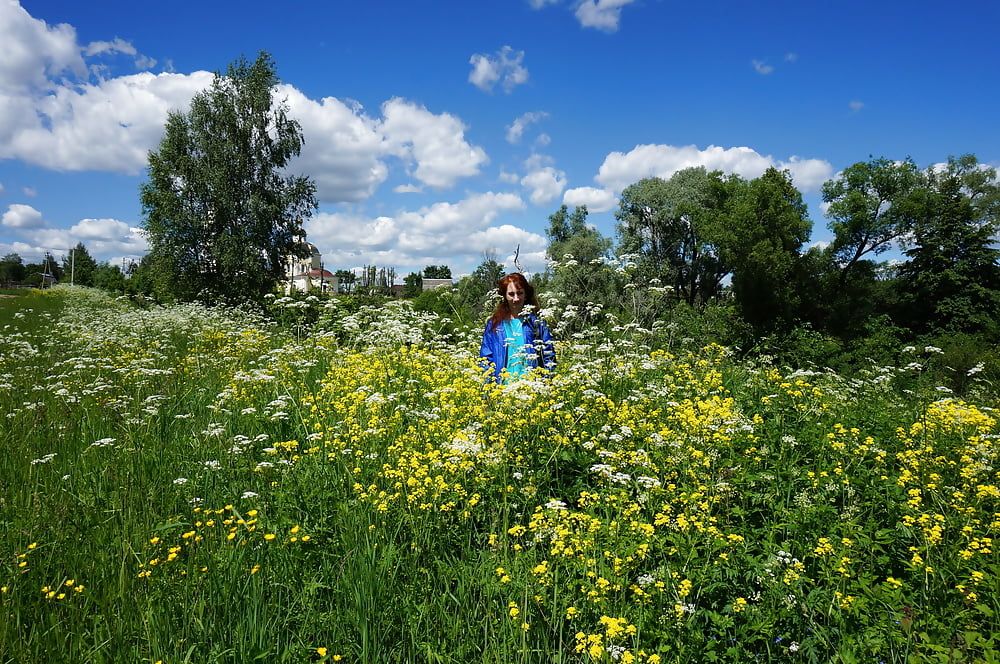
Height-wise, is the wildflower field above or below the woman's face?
below

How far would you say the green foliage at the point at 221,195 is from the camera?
3052 cm

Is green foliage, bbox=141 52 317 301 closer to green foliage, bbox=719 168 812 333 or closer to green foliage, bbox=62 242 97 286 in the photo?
green foliage, bbox=719 168 812 333

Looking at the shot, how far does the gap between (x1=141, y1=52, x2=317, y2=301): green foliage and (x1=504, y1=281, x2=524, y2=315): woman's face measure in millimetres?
27312

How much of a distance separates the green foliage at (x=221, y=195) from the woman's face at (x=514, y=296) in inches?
1075

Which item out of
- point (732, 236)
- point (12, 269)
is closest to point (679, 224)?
point (732, 236)

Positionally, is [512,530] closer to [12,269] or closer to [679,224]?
[679,224]

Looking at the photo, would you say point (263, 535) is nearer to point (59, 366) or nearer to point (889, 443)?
point (889, 443)

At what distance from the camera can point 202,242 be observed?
3136 cm

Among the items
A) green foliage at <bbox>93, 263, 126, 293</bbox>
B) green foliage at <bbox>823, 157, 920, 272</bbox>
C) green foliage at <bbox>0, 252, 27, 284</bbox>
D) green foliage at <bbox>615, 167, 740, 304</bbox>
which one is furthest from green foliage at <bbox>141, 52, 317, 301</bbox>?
green foliage at <bbox>0, 252, 27, 284</bbox>

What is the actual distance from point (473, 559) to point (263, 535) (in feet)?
4.06

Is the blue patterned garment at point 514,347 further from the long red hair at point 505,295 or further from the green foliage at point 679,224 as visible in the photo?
the green foliage at point 679,224

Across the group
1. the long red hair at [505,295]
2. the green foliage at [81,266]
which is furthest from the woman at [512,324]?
the green foliage at [81,266]

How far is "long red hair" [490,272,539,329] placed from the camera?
7.02m

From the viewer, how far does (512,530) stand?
304cm
